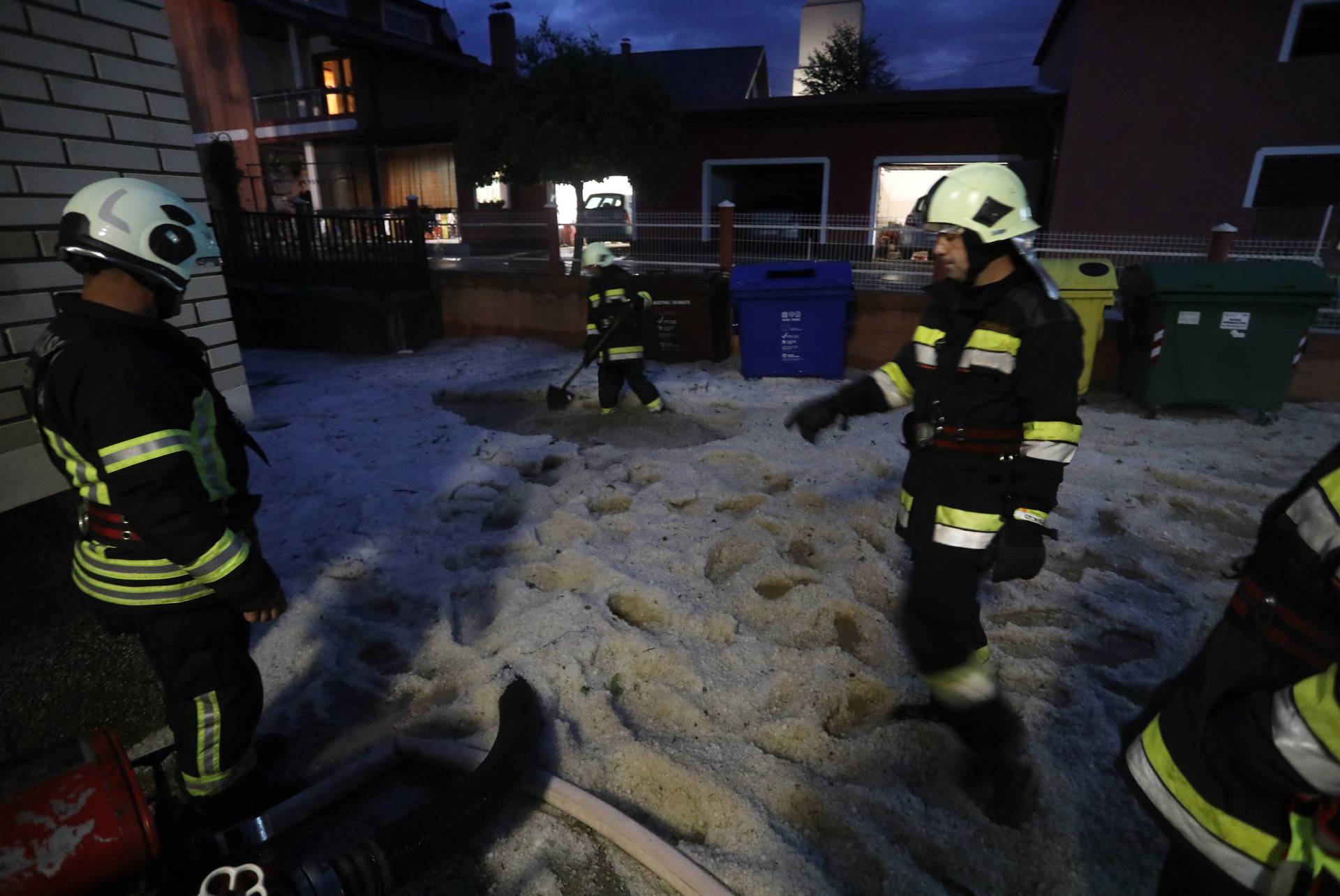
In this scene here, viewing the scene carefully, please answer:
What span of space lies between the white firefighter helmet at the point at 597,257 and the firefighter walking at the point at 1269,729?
5.36 m

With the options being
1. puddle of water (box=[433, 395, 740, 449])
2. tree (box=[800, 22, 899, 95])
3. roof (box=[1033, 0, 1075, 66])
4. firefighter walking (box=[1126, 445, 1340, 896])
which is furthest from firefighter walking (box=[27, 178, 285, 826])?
tree (box=[800, 22, 899, 95])

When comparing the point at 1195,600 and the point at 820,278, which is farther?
the point at 820,278

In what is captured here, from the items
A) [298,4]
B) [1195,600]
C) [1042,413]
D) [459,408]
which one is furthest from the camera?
[298,4]

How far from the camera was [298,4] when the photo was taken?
59.5ft

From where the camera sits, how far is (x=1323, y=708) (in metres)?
0.92

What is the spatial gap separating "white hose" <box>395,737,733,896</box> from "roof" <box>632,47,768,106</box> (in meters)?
20.0

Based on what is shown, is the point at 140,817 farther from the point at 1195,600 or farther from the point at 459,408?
the point at 459,408

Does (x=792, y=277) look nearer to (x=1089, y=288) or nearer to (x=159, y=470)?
(x=1089, y=288)

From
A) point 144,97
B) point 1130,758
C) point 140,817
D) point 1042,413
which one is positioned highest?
point 144,97

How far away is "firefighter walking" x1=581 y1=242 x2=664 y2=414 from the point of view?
6.02 meters

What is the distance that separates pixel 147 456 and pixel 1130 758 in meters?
2.21

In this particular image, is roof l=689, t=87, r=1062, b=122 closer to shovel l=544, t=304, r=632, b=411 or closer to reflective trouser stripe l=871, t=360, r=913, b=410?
shovel l=544, t=304, r=632, b=411

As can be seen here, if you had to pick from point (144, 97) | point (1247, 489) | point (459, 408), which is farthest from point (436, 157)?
point (1247, 489)

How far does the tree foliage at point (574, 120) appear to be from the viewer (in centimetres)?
1141
